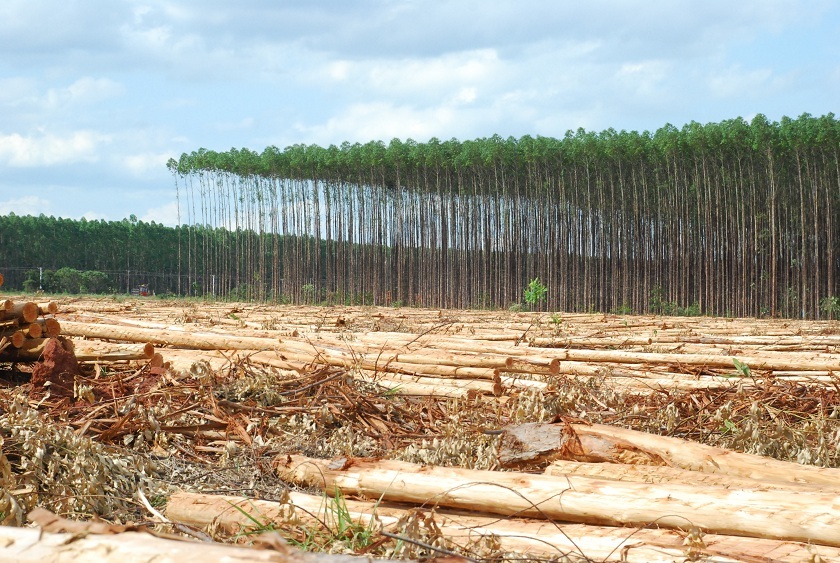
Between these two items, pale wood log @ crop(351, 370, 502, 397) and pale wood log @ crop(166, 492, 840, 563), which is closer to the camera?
pale wood log @ crop(166, 492, 840, 563)

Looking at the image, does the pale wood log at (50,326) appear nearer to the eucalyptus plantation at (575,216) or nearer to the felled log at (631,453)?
the felled log at (631,453)

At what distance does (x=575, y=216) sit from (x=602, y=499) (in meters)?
27.3

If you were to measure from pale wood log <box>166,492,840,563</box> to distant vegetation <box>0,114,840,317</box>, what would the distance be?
81.6 ft

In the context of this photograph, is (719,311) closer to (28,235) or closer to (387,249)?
(387,249)

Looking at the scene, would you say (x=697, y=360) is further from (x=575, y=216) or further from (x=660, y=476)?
(x=575, y=216)

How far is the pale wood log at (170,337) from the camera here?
7434 mm

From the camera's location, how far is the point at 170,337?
7.84 metres

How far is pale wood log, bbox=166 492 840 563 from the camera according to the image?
277 centimetres

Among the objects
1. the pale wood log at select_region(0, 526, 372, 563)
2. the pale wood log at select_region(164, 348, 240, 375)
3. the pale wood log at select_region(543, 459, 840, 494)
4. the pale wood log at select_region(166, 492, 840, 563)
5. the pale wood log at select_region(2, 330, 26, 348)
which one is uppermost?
the pale wood log at select_region(2, 330, 26, 348)

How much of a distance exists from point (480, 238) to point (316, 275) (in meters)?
7.30

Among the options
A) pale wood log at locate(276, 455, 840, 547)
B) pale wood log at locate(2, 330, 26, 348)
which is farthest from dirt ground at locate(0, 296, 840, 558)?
pale wood log at locate(276, 455, 840, 547)

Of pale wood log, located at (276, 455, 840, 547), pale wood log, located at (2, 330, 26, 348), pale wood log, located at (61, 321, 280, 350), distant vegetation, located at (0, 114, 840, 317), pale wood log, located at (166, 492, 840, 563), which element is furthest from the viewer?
distant vegetation, located at (0, 114, 840, 317)

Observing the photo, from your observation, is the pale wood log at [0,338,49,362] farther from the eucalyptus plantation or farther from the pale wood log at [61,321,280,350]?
the eucalyptus plantation

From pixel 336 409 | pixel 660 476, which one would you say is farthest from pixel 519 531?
pixel 336 409
